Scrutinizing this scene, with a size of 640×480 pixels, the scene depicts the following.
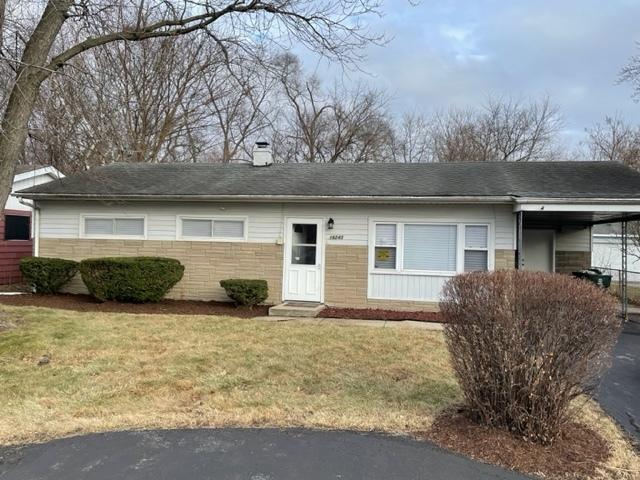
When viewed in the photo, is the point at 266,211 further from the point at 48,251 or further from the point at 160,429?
the point at 160,429

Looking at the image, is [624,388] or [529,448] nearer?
[529,448]

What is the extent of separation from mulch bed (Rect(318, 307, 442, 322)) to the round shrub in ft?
20.3

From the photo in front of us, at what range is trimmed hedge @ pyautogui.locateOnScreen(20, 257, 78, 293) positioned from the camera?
1194 centimetres

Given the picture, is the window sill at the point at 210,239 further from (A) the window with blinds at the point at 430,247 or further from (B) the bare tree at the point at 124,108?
(A) the window with blinds at the point at 430,247

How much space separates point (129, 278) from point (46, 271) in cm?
246

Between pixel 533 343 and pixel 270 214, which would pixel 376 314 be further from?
pixel 533 343

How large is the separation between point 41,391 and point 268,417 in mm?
2526

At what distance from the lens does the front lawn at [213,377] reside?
14.9ft

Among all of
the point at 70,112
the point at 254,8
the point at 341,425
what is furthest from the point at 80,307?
the point at 341,425

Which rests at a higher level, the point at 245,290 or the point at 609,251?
the point at 609,251

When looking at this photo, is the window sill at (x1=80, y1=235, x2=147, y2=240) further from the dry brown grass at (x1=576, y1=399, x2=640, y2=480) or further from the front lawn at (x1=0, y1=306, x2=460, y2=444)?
the dry brown grass at (x1=576, y1=399, x2=640, y2=480)

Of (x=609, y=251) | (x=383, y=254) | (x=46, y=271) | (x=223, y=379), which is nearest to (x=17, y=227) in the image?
(x=46, y=271)

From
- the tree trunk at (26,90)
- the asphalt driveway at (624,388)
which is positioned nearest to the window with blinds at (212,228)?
the tree trunk at (26,90)

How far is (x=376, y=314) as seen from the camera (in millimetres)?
10672
